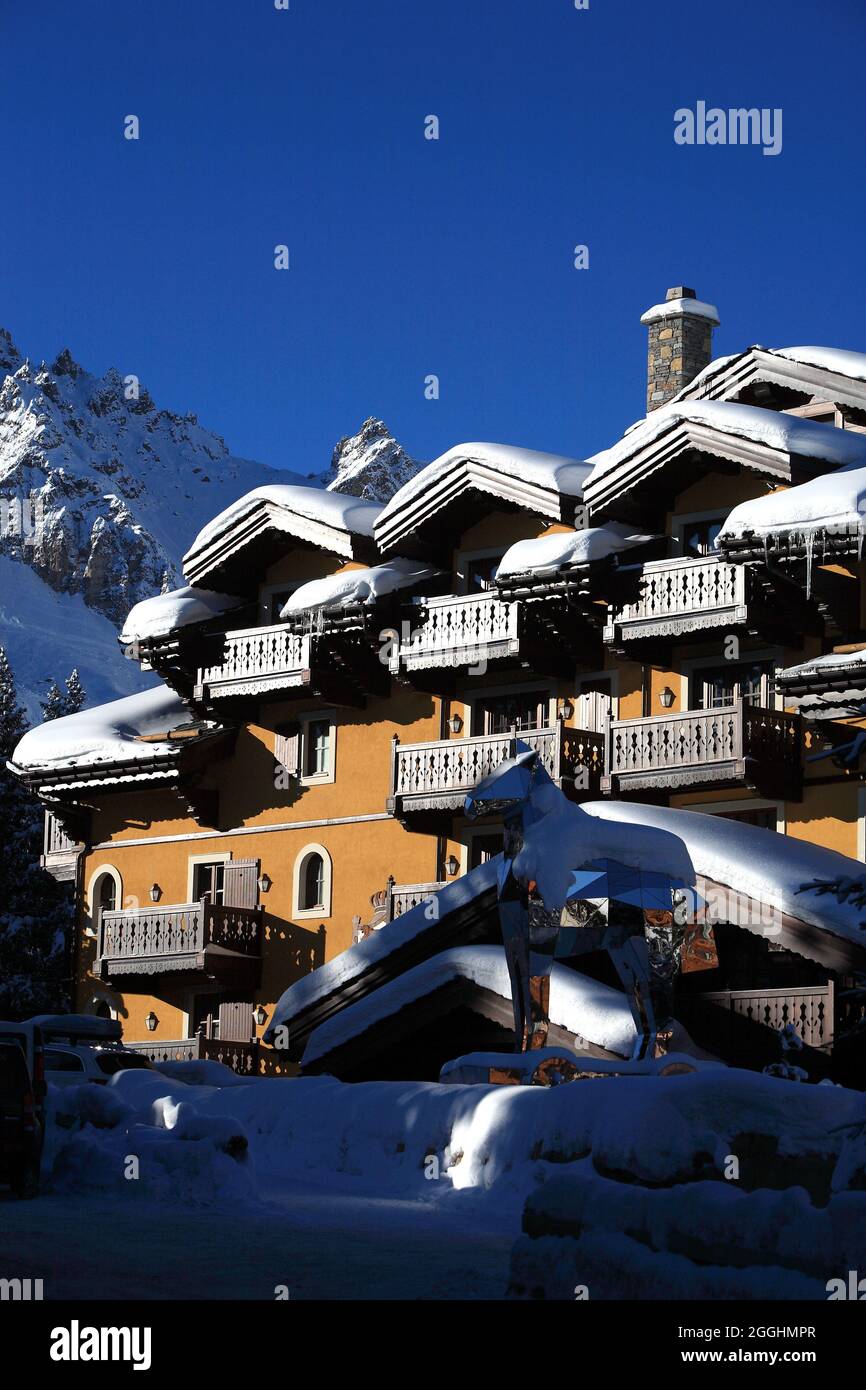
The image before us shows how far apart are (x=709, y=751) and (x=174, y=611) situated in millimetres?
13195

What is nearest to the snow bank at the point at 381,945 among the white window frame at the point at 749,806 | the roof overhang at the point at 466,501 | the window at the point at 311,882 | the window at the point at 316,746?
the white window frame at the point at 749,806

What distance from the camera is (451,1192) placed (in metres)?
19.7

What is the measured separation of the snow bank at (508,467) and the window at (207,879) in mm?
8708

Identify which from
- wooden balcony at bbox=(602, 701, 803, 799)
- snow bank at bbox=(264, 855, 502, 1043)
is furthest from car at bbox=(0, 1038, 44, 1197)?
wooden balcony at bbox=(602, 701, 803, 799)

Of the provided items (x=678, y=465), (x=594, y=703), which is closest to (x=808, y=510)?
(x=678, y=465)

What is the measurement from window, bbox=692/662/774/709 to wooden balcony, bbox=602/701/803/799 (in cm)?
55

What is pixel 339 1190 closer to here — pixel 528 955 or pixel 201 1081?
pixel 528 955

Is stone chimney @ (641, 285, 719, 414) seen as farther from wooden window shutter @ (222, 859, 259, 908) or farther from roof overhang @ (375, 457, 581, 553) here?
wooden window shutter @ (222, 859, 259, 908)

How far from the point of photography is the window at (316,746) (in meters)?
44.1

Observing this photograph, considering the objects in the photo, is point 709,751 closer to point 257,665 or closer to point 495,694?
point 495,694

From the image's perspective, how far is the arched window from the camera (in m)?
43.1

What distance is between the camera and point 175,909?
4303cm

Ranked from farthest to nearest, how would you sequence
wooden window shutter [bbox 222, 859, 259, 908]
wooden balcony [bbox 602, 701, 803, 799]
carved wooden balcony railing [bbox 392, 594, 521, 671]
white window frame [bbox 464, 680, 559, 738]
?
wooden window shutter [bbox 222, 859, 259, 908] → white window frame [bbox 464, 680, 559, 738] → carved wooden balcony railing [bbox 392, 594, 521, 671] → wooden balcony [bbox 602, 701, 803, 799]

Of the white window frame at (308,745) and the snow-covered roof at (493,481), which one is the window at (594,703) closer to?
the snow-covered roof at (493,481)
